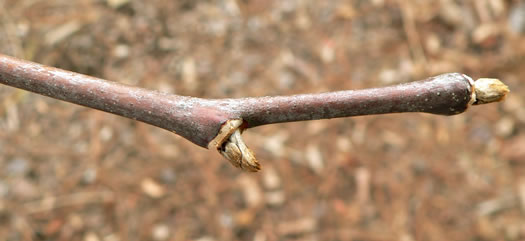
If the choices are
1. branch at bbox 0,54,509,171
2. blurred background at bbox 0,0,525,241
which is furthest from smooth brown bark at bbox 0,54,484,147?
blurred background at bbox 0,0,525,241

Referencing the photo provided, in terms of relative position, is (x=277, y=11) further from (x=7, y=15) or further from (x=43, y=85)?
(x=43, y=85)

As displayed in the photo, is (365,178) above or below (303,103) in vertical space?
above

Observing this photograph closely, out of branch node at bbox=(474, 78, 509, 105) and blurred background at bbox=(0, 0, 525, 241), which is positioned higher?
blurred background at bbox=(0, 0, 525, 241)

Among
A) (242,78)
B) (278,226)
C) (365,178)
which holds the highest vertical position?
(242,78)

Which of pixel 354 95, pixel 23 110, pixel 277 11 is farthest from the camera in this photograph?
pixel 277 11

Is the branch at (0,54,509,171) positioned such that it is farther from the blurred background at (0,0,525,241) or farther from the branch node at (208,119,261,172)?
the blurred background at (0,0,525,241)

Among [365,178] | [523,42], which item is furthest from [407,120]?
[523,42]

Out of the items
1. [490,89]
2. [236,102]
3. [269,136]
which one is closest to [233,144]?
[236,102]

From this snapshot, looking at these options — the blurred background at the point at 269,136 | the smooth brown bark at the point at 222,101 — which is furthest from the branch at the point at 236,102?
Result: the blurred background at the point at 269,136
